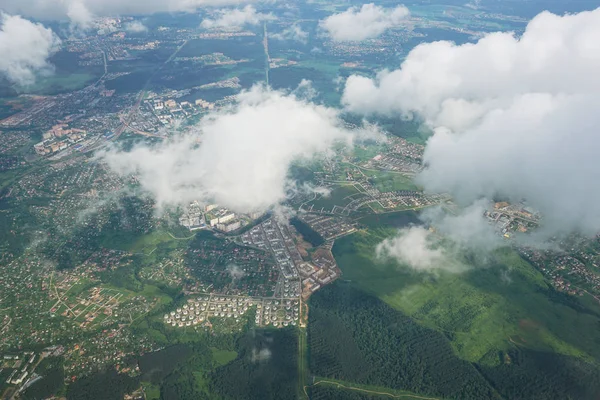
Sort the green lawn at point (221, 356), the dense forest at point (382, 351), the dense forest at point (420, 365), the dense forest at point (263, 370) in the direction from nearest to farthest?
the dense forest at point (420, 365) → the dense forest at point (263, 370) → the dense forest at point (382, 351) → the green lawn at point (221, 356)

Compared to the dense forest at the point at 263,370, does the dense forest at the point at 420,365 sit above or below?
below

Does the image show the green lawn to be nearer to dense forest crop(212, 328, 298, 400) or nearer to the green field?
dense forest crop(212, 328, 298, 400)

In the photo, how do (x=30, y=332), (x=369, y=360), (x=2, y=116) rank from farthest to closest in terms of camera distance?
(x=2, y=116), (x=30, y=332), (x=369, y=360)

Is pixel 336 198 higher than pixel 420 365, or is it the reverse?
pixel 420 365

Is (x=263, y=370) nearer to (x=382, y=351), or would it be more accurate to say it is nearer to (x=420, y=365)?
(x=382, y=351)

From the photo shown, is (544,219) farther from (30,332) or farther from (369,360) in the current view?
(30,332)

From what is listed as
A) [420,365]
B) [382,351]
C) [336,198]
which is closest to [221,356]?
[382,351]

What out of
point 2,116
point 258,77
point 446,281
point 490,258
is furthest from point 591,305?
point 2,116

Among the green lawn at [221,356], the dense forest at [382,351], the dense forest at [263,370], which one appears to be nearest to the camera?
the dense forest at [263,370]

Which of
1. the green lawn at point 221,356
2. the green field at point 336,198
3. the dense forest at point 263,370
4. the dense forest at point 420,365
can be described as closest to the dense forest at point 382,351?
the dense forest at point 420,365

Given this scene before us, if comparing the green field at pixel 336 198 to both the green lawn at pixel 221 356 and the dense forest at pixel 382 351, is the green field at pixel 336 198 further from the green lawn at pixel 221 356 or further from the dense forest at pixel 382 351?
the green lawn at pixel 221 356

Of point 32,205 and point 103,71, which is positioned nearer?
point 32,205
